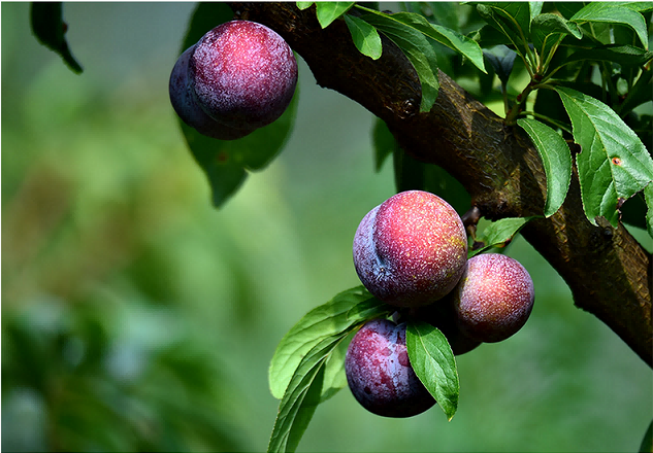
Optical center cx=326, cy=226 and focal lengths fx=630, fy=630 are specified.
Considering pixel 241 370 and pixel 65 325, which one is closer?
pixel 65 325

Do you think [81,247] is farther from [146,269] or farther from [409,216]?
[409,216]

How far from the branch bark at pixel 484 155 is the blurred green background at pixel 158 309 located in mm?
635

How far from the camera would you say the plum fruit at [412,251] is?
42 cm

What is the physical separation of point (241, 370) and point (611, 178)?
2540mm

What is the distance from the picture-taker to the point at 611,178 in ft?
1.40

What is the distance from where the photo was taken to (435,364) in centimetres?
42

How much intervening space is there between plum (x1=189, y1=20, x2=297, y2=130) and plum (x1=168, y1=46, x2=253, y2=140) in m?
0.04

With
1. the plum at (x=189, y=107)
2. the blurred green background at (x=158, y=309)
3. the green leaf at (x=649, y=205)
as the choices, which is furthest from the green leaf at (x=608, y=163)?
the blurred green background at (x=158, y=309)

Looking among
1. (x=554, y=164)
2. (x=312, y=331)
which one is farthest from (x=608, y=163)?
(x=312, y=331)

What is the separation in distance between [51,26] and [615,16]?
0.46m

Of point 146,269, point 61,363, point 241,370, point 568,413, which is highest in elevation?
point 61,363

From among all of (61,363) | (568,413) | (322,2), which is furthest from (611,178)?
(568,413)

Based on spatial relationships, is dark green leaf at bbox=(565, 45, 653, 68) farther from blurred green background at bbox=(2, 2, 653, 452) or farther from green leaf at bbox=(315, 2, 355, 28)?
blurred green background at bbox=(2, 2, 653, 452)

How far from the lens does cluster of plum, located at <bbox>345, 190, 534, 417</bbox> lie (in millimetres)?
420
